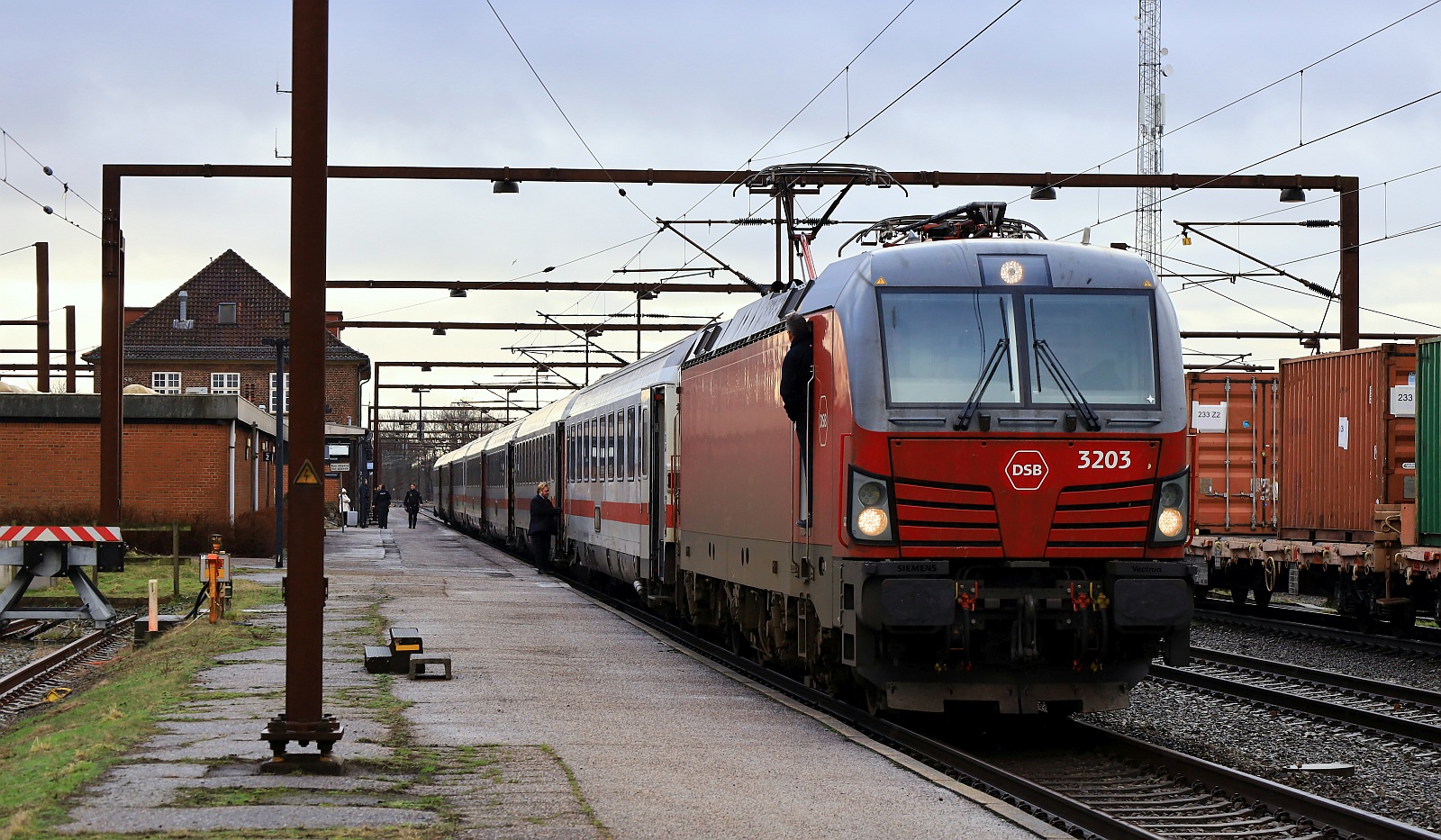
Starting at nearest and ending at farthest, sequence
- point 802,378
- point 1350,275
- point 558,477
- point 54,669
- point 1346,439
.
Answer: point 802,378, point 54,669, point 1346,439, point 1350,275, point 558,477

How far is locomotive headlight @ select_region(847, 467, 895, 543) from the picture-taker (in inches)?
410

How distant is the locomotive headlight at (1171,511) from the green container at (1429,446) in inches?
367

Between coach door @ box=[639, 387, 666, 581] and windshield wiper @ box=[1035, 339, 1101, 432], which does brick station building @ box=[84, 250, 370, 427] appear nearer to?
coach door @ box=[639, 387, 666, 581]

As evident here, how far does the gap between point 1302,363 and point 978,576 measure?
13.9m

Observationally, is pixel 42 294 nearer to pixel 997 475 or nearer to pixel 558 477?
pixel 558 477

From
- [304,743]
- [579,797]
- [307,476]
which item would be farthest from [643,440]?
[579,797]

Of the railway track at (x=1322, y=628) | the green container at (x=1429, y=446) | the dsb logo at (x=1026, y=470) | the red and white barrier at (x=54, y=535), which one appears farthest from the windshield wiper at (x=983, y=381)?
the red and white barrier at (x=54, y=535)

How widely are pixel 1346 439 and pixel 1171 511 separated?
11.7m

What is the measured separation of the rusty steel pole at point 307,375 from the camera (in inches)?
351

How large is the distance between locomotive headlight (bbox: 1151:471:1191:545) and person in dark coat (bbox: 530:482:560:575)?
19113mm

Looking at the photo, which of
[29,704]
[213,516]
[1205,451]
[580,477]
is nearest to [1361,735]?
[29,704]

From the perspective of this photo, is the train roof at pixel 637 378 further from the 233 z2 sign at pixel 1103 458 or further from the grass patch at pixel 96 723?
the 233 z2 sign at pixel 1103 458

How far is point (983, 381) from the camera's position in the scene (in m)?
10.6

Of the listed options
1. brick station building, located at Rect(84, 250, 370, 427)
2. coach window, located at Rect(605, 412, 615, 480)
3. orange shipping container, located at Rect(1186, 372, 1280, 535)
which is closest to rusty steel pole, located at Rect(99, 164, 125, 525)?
coach window, located at Rect(605, 412, 615, 480)
